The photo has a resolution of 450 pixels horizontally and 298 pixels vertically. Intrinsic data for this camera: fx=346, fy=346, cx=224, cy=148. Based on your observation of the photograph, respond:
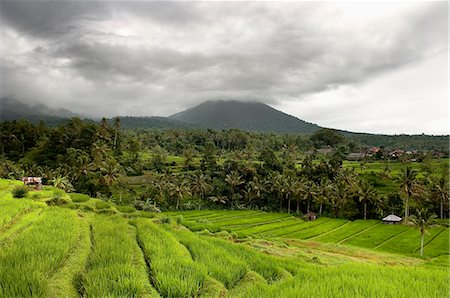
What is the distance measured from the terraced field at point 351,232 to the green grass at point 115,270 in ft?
68.1

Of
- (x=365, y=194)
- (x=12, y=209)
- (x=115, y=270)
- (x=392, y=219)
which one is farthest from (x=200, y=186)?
(x=115, y=270)

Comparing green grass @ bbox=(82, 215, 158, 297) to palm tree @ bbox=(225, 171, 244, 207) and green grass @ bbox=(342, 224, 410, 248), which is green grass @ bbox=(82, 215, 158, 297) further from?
palm tree @ bbox=(225, 171, 244, 207)

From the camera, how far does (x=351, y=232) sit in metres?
36.8

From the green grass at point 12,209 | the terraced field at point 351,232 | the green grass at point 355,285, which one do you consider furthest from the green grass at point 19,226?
the terraced field at point 351,232

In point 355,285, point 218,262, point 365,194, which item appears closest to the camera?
point 355,285

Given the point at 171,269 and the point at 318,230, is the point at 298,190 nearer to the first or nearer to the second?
the point at 318,230

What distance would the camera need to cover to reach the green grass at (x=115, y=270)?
4320 millimetres

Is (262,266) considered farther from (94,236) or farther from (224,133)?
(224,133)

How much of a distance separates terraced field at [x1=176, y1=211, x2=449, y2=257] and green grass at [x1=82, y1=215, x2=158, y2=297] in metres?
20.7

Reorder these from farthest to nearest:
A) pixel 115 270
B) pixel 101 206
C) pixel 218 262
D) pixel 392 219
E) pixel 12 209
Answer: pixel 392 219
pixel 101 206
pixel 12 209
pixel 218 262
pixel 115 270

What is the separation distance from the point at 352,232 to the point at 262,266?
33.7 meters

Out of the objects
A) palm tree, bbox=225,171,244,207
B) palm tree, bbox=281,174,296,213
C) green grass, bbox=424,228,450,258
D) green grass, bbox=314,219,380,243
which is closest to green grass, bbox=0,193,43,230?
green grass, bbox=314,219,380,243

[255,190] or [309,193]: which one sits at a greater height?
[309,193]

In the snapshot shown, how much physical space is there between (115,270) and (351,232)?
118 feet
